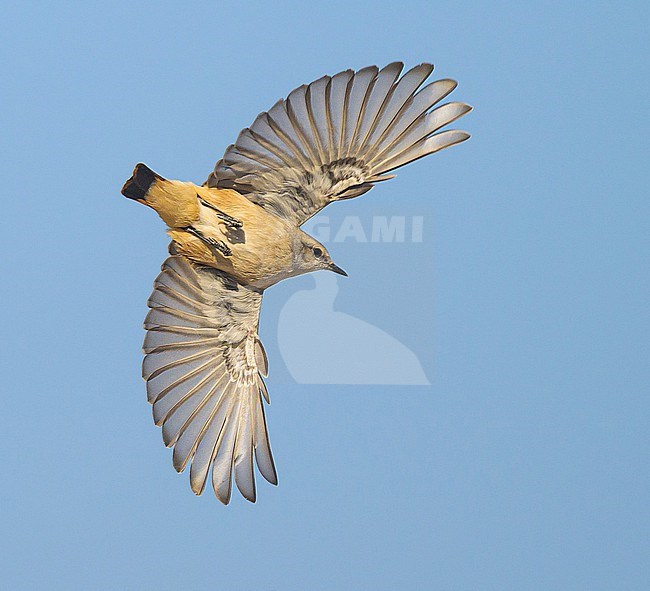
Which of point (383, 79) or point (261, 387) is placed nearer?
point (383, 79)

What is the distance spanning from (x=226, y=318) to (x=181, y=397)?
0.13 metres

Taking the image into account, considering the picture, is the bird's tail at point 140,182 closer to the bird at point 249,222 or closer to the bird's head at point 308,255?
the bird at point 249,222

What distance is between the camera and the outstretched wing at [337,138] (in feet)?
4.72

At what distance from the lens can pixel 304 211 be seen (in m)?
1.51

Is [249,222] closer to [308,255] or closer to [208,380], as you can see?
[308,255]

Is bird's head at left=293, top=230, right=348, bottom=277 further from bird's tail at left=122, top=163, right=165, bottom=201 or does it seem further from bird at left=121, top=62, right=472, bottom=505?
bird's tail at left=122, top=163, right=165, bottom=201

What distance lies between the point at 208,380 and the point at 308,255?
258mm

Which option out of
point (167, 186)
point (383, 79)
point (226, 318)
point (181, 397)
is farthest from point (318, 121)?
point (181, 397)

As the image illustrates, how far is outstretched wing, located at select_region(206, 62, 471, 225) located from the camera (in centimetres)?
144

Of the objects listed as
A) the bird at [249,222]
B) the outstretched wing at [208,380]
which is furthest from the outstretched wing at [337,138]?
the outstretched wing at [208,380]

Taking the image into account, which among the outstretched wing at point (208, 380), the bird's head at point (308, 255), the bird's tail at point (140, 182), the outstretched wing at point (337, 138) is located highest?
the outstretched wing at point (337, 138)

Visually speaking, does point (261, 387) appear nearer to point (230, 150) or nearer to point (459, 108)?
point (230, 150)

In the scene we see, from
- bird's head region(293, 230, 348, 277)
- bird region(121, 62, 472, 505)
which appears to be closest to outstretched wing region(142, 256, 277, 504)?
bird region(121, 62, 472, 505)

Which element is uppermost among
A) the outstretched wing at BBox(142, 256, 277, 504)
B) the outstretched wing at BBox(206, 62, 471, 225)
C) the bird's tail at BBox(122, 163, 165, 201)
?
the outstretched wing at BBox(206, 62, 471, 225)
